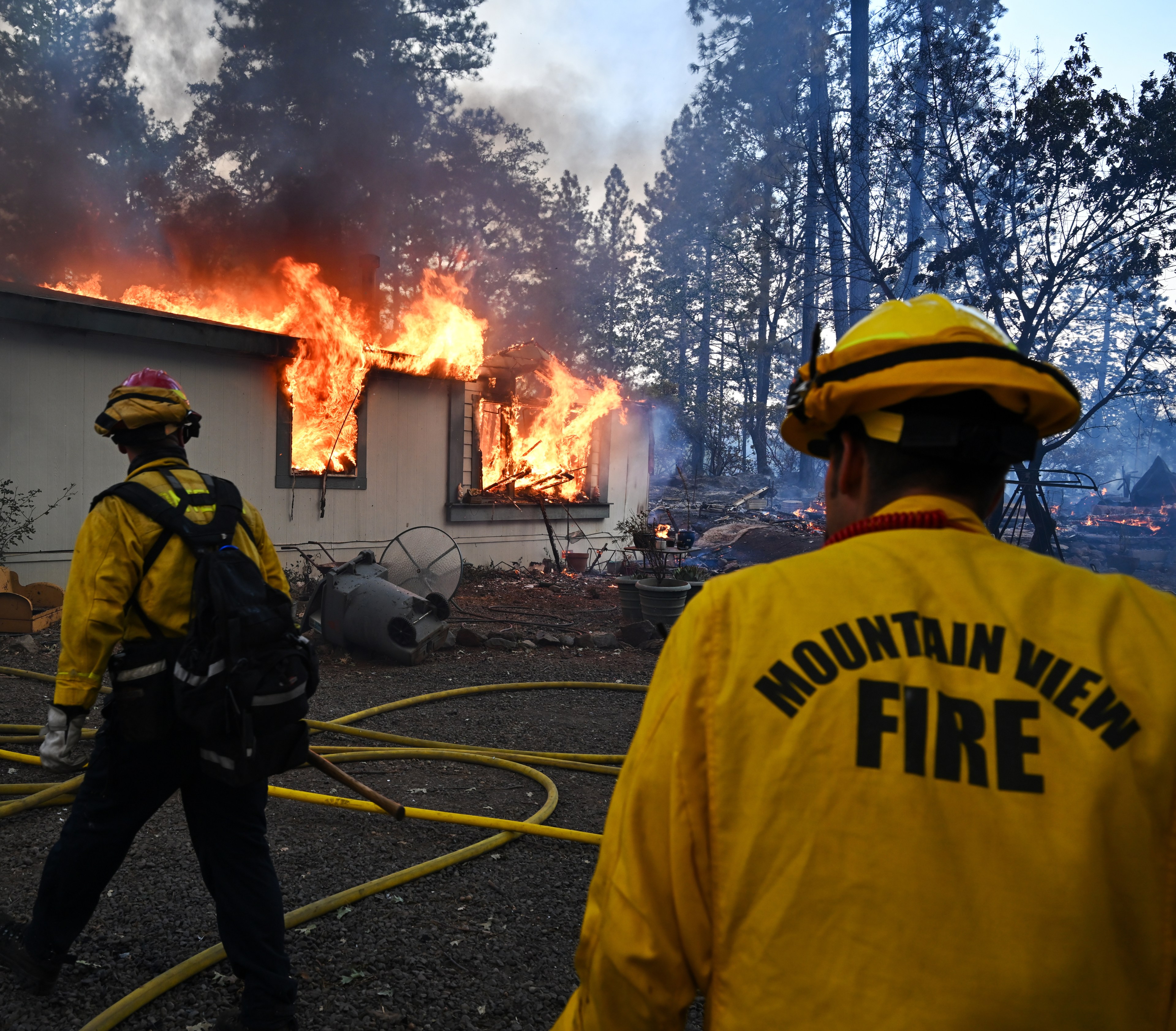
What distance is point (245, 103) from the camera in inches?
771

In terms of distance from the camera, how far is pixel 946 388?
1133 mm

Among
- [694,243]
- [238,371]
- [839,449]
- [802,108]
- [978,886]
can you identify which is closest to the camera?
[978,886]

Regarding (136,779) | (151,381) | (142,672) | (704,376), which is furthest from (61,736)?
(704,376)

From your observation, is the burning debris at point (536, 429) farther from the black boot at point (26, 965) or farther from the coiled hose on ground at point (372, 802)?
the black boot at point (26, 965)

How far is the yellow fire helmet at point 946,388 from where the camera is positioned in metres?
1.14

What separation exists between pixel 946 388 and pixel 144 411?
2.73 m

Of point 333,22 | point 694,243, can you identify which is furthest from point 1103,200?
point 694,243

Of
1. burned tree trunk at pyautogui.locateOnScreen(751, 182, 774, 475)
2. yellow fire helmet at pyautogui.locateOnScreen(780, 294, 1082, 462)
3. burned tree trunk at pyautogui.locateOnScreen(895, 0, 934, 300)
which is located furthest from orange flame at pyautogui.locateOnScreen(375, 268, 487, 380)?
burned tree trunk at pyautogui.locateOnScreen(751, 182, 774, 475)

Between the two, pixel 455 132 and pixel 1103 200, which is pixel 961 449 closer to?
pixel 1103 200

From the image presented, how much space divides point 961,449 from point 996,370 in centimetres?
12

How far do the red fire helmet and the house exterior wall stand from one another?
705cm

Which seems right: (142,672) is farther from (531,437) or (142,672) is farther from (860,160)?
(860,160)

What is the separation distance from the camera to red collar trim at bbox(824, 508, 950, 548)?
1.16 metres

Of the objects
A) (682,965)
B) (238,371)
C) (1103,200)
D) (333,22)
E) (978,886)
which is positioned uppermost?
(333,22)
